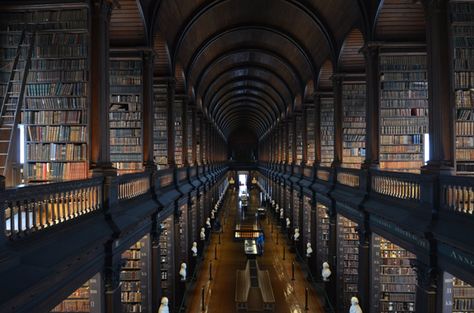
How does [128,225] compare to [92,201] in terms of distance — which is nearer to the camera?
[92,201]

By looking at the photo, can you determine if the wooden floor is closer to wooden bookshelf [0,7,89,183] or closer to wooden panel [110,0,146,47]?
wooden bookshelf [0,7,89,183]

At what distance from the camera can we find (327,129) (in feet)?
47.8

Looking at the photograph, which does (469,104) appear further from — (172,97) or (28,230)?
(172,97)

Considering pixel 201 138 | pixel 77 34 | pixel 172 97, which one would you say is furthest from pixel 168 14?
pixel 201 138

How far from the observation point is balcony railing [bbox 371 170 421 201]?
595 cm

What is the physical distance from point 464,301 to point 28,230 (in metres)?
6.23

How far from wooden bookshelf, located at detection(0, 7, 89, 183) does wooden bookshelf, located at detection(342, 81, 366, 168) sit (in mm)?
7372

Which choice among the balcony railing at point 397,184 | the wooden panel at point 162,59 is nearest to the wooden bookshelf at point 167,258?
the wooden panel at point 162,59

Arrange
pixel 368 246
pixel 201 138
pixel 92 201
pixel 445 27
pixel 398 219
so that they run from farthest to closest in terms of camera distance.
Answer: pixel 201 138
pixel 368 246
pixel 398 219
pixel 445 27
pixel 92 201

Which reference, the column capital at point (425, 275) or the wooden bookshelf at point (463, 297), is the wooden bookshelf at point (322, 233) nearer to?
the wooden bookshelf at point (463, 297)

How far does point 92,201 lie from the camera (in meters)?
5.28

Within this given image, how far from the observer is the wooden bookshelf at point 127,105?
9.16 meters

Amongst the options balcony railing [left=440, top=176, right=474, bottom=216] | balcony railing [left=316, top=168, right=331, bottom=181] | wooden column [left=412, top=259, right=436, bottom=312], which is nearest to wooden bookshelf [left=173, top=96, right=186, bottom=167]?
balcony railing [left=316, top=168, right=331, bottom=181]

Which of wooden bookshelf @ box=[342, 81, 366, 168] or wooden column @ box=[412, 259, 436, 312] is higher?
wooden bookshelf @ box=[342, 81, 366, 168]
